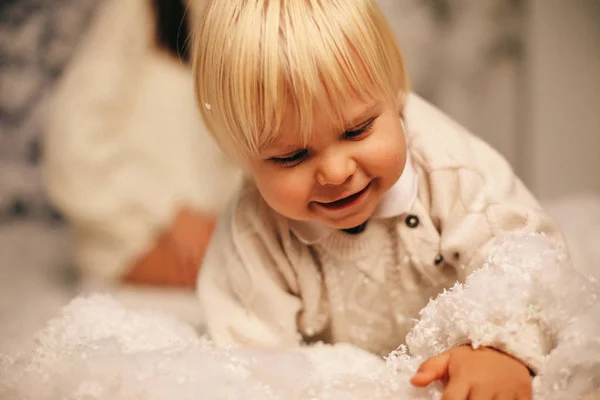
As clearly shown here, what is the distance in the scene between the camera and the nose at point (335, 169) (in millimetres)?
537

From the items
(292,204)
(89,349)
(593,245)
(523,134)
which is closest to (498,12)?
(523,134)

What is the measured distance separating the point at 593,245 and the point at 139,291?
65 cm

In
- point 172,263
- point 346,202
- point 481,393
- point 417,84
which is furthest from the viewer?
point 417,84

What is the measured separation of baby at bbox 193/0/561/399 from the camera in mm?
513

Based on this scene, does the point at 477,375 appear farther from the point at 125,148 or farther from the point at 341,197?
the point at 125,148

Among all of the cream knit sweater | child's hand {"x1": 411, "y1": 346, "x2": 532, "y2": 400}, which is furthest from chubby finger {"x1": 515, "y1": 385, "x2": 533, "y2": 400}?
the cream knit sweater

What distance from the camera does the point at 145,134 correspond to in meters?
1.06

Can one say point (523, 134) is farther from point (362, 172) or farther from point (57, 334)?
point (57, 334)

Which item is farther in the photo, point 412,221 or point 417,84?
point 417,84

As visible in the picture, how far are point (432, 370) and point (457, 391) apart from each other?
0.03 meters

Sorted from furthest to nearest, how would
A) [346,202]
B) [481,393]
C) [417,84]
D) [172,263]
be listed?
[417,84] < [172,263] < [346,202] < [481,393]

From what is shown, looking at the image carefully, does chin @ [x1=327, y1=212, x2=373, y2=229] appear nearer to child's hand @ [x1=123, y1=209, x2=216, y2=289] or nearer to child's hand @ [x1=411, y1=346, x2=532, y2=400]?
child's hand @ [x1=411, y1=346, x2=532, y2=400]

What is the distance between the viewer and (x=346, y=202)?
0.59m

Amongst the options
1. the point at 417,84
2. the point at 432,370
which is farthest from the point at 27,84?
the point at 432,370
